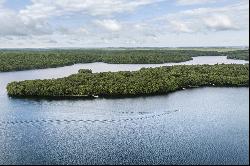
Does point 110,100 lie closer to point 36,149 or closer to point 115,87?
point 115,87

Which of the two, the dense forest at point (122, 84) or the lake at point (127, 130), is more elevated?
the dense forest at point (122, 84)

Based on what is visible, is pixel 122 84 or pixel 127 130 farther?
pixel 122 84

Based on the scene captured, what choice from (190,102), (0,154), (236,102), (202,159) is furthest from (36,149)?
(236,102)

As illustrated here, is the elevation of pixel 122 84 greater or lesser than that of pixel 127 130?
greater

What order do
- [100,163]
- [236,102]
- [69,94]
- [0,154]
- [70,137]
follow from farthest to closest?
1. [69,94]
2. [236,102]
3. [70,137]
4. [0,154]
5. [100,163]
